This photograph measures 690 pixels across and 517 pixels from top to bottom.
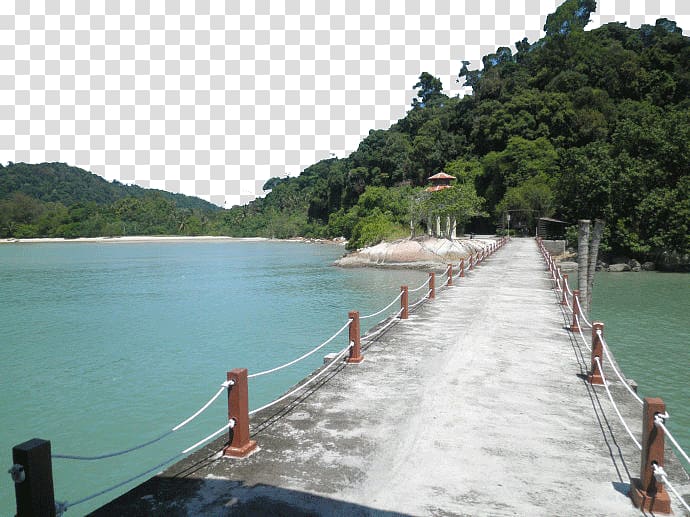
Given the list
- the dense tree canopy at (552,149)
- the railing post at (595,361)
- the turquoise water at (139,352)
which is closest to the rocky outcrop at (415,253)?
the dense tree canopy at (552,149)

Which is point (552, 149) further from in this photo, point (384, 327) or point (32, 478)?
point (32, 478)

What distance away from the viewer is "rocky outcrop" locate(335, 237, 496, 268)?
4566 centimetres

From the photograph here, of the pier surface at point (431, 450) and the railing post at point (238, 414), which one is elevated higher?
the railing post at point (238, 414)

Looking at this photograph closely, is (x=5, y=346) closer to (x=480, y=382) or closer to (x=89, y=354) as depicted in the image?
(x=89, y=354)

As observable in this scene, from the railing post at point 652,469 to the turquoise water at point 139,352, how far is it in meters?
9.17

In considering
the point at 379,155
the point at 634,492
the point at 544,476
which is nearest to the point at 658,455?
the point at 634,492

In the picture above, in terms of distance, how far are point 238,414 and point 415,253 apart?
42986 millimetres

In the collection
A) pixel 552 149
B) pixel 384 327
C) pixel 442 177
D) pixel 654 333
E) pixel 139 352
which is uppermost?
pixel 552 149

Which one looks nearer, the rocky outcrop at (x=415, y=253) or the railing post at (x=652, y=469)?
the railing post at (x=652, y=469)

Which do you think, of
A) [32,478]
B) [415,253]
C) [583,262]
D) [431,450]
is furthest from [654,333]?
[415,253]

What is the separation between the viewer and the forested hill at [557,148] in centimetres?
4103

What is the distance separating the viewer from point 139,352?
19.3 meters

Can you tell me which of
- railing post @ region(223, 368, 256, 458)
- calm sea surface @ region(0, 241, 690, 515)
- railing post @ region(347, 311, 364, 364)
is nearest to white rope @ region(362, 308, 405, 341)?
railing post @ region(347, 311, 364, 364)

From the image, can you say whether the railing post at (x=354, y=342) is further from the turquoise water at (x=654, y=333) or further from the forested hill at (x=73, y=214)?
the forested hill at (x=73, y=214)
